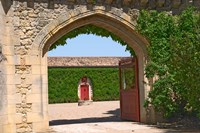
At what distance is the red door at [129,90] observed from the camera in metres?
11.4

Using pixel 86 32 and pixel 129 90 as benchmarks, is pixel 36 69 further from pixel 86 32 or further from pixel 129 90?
pixel 129 90

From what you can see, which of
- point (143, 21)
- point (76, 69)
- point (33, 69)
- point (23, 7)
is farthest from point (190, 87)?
point (76, 69)

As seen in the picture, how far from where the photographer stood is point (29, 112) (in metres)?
9.16

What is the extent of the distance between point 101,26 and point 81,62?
65.1 ft

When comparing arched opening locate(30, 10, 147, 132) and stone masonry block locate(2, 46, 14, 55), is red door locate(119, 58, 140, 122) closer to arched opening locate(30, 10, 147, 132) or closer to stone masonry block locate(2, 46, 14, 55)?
arched opening locate(30, 10, 147, 132)

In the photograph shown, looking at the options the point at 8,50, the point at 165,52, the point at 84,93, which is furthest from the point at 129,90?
the point at 84,93

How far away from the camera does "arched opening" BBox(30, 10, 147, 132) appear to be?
372 inches

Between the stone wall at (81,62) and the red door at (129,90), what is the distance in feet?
56.5

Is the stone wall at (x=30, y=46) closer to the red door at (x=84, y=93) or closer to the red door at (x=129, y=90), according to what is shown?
the red door at (x=129, y=90)

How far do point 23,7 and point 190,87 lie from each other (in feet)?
15.3

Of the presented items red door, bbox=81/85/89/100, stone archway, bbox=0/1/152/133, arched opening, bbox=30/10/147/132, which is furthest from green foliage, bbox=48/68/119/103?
stone archway, bbox=0/1/152/133

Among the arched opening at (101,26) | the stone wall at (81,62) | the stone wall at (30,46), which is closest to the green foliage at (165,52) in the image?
the arched opening at (101,26)

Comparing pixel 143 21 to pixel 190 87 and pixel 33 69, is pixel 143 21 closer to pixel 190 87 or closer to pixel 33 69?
pixel 190 87

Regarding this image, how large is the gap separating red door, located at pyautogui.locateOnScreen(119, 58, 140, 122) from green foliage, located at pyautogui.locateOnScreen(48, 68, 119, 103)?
16143 mm
